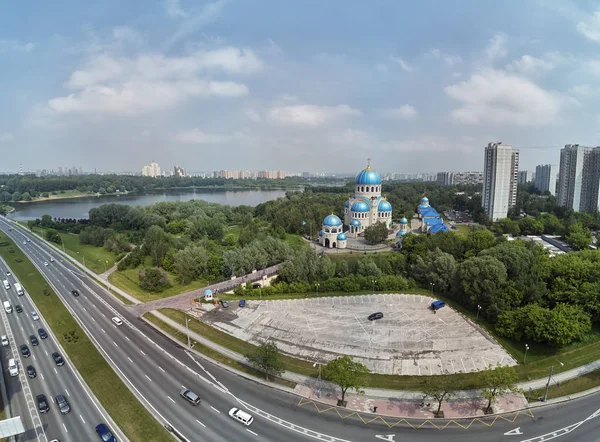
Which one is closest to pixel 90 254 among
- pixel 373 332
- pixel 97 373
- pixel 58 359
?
pixel 58 359

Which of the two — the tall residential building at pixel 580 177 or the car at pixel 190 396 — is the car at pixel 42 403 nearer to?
the car at pixel 190 396

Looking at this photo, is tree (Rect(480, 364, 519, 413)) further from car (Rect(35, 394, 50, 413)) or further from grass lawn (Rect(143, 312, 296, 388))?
car (Rect(35, 394, 50, 413))

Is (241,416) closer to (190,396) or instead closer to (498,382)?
(190,396)

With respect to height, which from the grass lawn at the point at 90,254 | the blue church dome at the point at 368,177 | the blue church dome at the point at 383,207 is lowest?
the grass lawn at the point at 90,254

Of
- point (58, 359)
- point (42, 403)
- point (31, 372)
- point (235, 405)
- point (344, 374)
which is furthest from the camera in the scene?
point (58, 359)

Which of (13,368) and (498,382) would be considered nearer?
(498,382)

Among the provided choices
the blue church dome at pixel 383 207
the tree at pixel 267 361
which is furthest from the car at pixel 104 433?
the blue church dome at pixel 383 207

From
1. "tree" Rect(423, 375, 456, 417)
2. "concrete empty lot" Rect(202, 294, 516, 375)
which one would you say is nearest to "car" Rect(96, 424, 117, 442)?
"concrete empty lot" Rect(202, 294, 516, 375)
